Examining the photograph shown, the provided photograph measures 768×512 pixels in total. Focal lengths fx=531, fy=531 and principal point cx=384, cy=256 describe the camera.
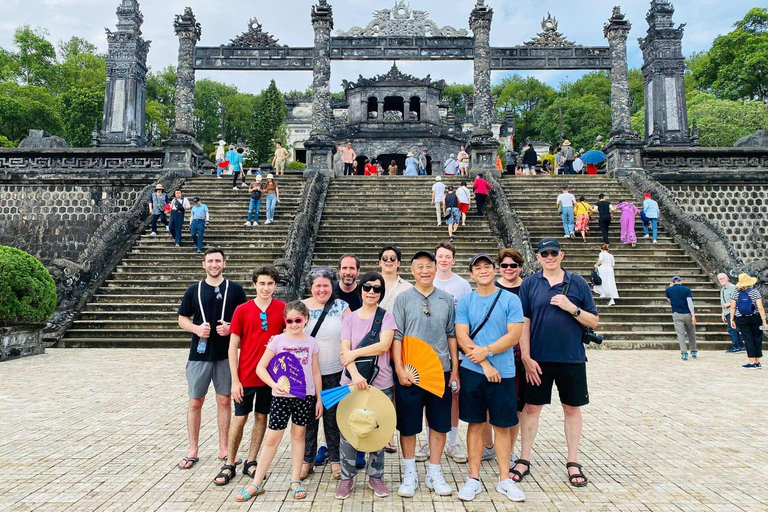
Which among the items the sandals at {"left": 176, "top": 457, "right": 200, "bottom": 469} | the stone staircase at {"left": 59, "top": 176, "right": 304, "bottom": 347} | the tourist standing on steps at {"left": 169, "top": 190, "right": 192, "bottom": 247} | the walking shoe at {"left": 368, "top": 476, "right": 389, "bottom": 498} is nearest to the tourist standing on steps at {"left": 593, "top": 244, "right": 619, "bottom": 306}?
the stone staircase at {"left": 59, "top": 176, "right": 304, "bottom": 347}

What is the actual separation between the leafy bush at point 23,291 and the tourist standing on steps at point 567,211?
11.3 metres

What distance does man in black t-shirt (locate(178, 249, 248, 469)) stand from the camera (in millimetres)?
4164

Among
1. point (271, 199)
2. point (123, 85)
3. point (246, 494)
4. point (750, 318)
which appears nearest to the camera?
point (246, 494)

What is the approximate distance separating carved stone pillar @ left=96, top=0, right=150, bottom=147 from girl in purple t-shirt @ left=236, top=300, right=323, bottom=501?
20132 millimetres

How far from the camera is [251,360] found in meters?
3.94

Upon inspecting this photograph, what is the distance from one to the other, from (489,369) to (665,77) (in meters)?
22.1

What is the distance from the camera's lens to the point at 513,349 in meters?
4.10

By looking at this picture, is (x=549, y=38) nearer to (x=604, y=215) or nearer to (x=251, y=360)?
(x=604, y=215)

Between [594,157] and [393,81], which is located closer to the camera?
[594,157]

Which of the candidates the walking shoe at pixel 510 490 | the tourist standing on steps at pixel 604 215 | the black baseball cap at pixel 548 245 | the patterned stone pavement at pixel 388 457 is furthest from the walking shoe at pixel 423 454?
the tourist standing on steps at pixel 604 215

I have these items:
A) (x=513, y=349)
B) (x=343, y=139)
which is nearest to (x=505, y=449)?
(x=513, y=349)

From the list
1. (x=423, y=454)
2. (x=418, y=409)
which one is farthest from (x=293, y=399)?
(x=423, y=454)

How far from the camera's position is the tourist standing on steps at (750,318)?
833 cm

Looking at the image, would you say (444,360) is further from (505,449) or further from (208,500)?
(208,500)
